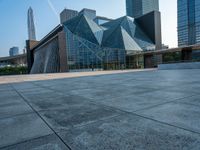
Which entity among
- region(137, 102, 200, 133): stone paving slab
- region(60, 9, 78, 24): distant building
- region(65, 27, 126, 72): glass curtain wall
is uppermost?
region(60, 9, 78, 24): distant building

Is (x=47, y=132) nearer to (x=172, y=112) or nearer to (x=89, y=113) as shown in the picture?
(x=89, y=113)

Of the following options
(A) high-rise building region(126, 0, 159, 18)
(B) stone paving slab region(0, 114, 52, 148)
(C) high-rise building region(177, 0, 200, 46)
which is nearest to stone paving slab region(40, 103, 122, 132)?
(B) stone paving slab region(0, 114, 52, 148)

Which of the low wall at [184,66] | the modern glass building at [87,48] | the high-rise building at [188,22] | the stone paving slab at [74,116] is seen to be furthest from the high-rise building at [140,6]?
the stone paving slab at [74,116]

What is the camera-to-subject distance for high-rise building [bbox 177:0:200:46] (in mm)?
67312

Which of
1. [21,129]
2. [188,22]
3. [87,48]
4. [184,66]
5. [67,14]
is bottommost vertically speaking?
[21,129]

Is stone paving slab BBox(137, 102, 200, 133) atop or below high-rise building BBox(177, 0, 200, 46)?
below

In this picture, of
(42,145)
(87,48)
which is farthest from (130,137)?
(87,48)

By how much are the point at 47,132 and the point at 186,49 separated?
127ft

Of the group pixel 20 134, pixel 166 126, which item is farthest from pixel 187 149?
pixel 20 134

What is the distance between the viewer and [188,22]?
73.4 meters

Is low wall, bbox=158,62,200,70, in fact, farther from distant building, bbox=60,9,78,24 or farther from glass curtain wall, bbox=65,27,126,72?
distant building, bbox=60,9,78,24

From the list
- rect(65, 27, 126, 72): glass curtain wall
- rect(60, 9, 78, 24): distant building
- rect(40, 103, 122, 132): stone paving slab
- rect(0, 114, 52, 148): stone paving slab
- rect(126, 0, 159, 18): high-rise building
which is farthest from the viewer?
rect(60, 9, 78, 24): distant building

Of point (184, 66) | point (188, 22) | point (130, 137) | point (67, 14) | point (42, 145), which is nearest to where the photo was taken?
point (42, 145)

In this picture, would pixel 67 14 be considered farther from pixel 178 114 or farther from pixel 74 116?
pixel 178 114
